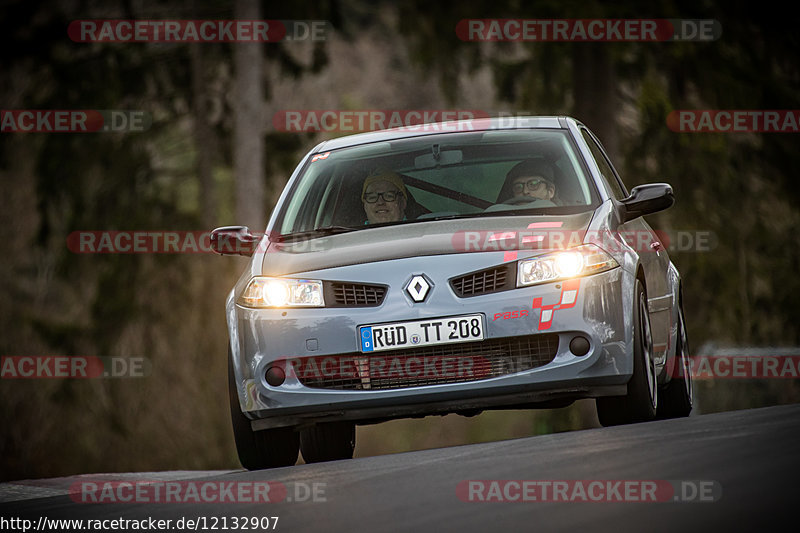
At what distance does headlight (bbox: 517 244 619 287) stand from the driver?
1.02 m

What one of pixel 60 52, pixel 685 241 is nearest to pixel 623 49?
pixel 685 241

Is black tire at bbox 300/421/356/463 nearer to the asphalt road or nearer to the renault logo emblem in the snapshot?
the asphalt road

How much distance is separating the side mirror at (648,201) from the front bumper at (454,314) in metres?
0.92

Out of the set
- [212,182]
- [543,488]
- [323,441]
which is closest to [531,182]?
[323,441]

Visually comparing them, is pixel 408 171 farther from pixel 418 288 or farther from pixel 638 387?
pixel 638 387

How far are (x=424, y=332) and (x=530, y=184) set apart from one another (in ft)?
5.60

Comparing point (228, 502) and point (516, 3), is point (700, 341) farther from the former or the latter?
point (228, 502)

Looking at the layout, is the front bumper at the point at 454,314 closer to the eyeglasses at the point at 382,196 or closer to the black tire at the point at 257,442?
the black tire at the point at 257,442

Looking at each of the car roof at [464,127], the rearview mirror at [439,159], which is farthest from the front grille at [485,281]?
the car roof at [464,127]

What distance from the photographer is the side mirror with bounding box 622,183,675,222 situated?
8234 mm

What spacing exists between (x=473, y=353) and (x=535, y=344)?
1.06 ft

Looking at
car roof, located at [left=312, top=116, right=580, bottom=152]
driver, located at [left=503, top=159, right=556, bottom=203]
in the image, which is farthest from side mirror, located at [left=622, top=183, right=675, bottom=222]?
car roof, located at [left=312, top=116, right=580, bottom=152]

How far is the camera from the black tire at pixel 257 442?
767 centimetres

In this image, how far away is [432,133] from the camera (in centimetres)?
897
